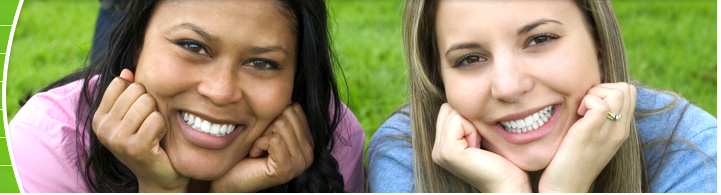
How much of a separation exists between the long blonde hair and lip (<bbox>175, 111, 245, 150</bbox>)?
0.58 metres

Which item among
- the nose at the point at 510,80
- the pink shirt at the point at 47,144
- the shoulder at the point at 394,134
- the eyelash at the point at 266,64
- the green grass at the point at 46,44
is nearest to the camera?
the nose at the point at 510,80

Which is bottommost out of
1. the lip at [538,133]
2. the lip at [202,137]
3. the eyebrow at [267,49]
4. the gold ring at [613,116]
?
the lip at [202,137]

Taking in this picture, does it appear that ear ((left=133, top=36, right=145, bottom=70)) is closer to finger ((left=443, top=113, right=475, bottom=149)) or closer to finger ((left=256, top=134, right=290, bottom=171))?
finger ((left=256, top=134, right=290, bottom=171))

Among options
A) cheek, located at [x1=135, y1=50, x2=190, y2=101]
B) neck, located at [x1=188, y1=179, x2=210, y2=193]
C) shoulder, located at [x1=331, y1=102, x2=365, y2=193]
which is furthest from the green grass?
cheek, located at [x1=135, y1=50, x2=190, y2=101]

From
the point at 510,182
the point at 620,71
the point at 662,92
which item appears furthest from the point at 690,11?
the point at 510,182

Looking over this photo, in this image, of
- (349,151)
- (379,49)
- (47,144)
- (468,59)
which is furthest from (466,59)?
(379,49)

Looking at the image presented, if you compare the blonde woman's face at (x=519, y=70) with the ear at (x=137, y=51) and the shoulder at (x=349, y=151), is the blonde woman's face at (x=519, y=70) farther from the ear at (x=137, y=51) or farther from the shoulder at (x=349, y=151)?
the ear at (x=137, y=51)

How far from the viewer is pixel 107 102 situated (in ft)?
8.13

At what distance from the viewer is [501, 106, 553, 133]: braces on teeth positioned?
235 centimetres

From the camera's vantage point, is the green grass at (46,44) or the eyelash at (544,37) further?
the green grass at (46,44)

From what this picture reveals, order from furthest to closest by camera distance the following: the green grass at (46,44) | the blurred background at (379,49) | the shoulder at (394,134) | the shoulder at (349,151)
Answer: the green grass at (46,44)
the blurred background at (379,49)
the shoulder at (349,151)
the shoulder at (394,134)

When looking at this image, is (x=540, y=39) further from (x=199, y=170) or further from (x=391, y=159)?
(x=199, y=170)

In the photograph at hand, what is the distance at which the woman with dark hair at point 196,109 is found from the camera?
2.42 meters

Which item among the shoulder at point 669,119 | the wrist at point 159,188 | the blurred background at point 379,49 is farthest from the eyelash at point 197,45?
the blurred background at point 379,49
